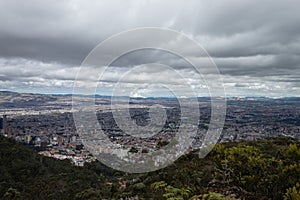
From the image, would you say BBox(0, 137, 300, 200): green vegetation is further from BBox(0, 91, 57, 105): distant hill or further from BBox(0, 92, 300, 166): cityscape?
BBox(0, 91, 57, 105): distant hill

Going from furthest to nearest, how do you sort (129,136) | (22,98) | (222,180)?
1. (22,98)
2. (129,136)
3. (222,180)

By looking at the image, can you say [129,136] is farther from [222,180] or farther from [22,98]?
[22,98]

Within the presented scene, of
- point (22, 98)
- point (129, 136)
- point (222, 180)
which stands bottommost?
point (129, 136)

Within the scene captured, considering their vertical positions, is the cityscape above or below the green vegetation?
below

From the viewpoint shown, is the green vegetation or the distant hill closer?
the green vegetation

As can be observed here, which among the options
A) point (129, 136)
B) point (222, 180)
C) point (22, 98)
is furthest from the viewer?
point (22, 98)

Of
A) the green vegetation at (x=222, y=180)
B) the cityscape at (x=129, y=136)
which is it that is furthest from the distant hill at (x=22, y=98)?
the green vegetation at (x=222, y=180)

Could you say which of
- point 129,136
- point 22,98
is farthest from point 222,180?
point 22,98

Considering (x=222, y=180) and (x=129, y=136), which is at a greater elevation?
(x=222, y=180)

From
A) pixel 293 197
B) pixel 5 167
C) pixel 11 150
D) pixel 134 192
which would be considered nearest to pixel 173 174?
pixel 134 192

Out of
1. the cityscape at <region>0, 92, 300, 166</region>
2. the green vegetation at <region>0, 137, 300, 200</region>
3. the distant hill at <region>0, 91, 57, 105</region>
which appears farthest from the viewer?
the distant hill at <region>0, 91, 57, 105</region>

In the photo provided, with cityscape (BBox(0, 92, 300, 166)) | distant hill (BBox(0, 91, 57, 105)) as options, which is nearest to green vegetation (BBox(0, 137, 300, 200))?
cityscape (BBox(0, 92, 300, 166))
